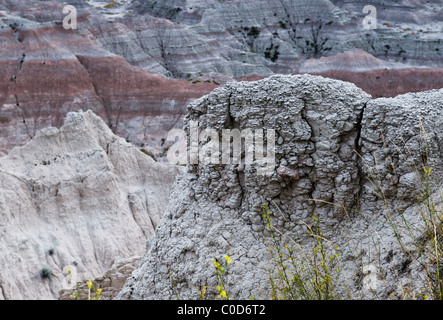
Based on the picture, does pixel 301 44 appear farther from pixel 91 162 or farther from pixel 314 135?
pixel 314 135

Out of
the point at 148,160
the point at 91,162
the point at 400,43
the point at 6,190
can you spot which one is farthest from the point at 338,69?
the point at 6,190

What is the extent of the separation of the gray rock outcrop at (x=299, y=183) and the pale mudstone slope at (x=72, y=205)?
31.2 feet

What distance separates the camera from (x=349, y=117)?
5379 mm

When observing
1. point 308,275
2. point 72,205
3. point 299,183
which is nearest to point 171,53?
point 72,205

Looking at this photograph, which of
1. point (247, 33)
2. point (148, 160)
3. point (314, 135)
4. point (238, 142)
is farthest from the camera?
point (247, 33)

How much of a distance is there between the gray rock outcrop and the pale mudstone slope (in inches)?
374

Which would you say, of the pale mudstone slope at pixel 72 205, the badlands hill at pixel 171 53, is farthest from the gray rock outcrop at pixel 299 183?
the badlands hill at pixel 171 53

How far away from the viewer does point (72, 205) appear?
656 inches

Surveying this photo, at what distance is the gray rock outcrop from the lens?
508 centimetres

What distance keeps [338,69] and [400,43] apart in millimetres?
11349

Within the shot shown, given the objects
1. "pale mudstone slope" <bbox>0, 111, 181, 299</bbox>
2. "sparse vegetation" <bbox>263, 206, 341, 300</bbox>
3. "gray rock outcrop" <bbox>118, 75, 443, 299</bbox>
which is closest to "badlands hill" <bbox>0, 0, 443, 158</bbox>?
"pale mudstone slope" <bbox>0, 111, 181, 299</bbox>

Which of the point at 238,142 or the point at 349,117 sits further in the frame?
the point at 238,142

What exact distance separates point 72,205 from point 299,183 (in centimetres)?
1293

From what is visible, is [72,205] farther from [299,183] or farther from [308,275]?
[308,275]
